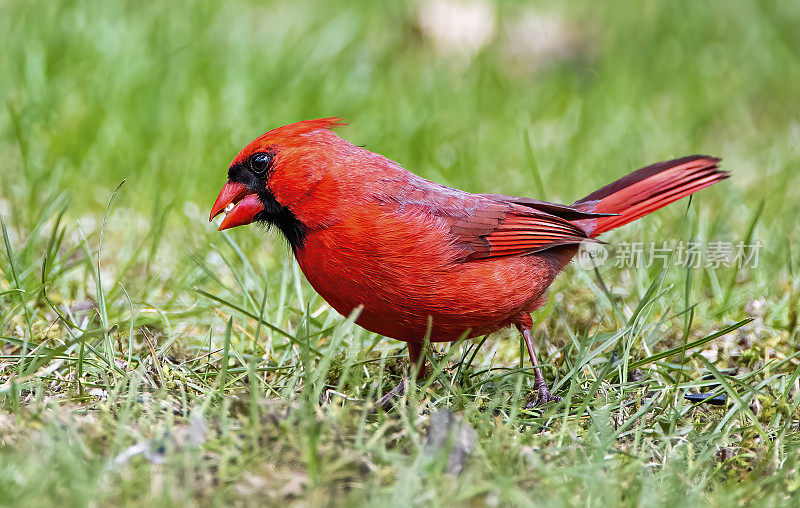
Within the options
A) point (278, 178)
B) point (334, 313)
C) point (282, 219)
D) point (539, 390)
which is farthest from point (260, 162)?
point (539, 390)

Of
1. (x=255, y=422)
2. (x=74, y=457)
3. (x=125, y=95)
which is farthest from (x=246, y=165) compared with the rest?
(x=125, y=95)

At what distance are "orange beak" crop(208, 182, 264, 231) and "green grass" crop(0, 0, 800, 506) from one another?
31cm

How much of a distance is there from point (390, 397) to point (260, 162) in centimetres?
90

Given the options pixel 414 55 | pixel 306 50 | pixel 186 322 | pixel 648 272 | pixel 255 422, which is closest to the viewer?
pixel 255 422

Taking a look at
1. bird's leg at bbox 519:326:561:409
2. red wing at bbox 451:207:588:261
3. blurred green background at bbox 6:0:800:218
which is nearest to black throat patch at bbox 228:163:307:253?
red wing at bbox 451:207:588:261

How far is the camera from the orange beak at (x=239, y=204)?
10.2ft

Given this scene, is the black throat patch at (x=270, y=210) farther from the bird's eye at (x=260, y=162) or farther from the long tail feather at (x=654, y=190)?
the long tail feather at (x=654, y=190)

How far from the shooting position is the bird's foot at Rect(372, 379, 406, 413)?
9.49ft

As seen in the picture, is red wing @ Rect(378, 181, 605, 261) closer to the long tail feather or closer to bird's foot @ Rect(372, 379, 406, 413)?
the long tail feather

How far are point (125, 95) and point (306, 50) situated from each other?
4.46ft

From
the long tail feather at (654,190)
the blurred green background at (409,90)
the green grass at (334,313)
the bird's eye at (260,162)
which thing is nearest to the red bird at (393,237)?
the bird's eye at (260,162)

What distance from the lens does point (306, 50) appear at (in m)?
6.06

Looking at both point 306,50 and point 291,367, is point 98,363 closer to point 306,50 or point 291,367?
point 291,367

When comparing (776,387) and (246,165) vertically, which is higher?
(246,165)
